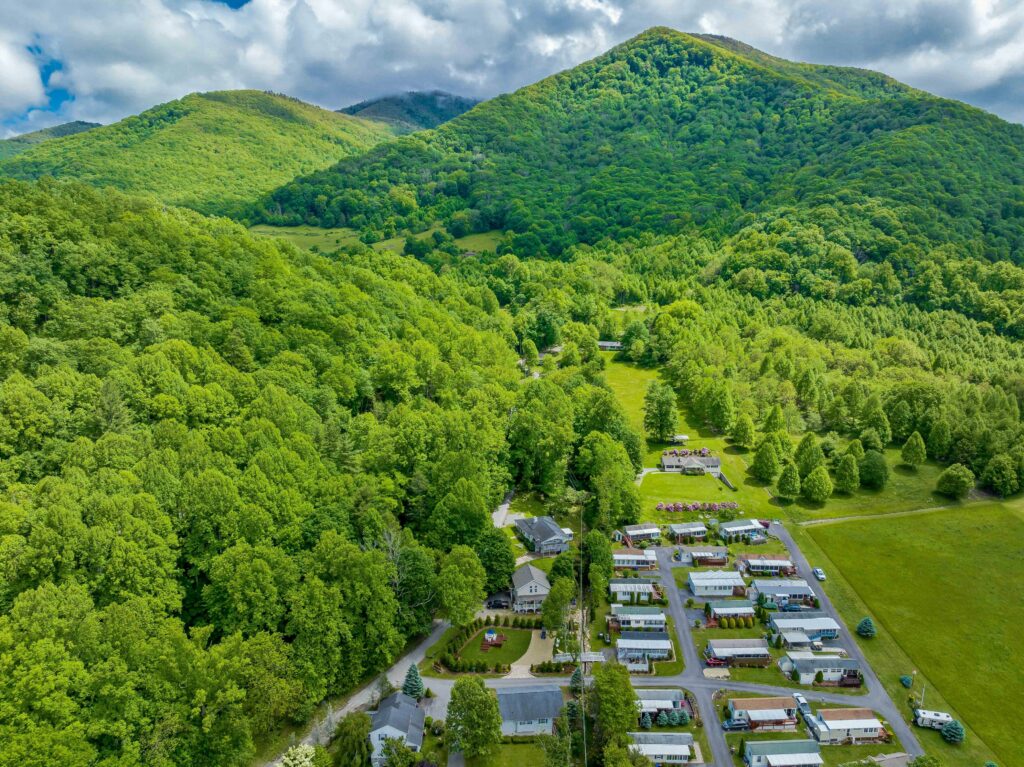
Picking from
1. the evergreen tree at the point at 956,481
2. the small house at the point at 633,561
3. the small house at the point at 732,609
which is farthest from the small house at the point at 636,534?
the evergreen tree at the point at 956,481

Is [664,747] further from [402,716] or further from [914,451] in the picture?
[914,451]

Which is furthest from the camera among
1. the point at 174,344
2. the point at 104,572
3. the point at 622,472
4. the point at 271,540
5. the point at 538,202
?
the point at 538,202

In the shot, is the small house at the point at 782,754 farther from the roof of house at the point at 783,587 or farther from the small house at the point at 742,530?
the small house at the point at 742,530

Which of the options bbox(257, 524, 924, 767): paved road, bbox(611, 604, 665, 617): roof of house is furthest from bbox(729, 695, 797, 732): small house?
bbox(611, 604, 665, 617): roof of house

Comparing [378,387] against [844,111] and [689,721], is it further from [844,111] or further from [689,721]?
[844,111]

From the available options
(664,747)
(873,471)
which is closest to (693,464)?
(873,471)

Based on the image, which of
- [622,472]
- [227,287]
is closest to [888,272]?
[622,472]
